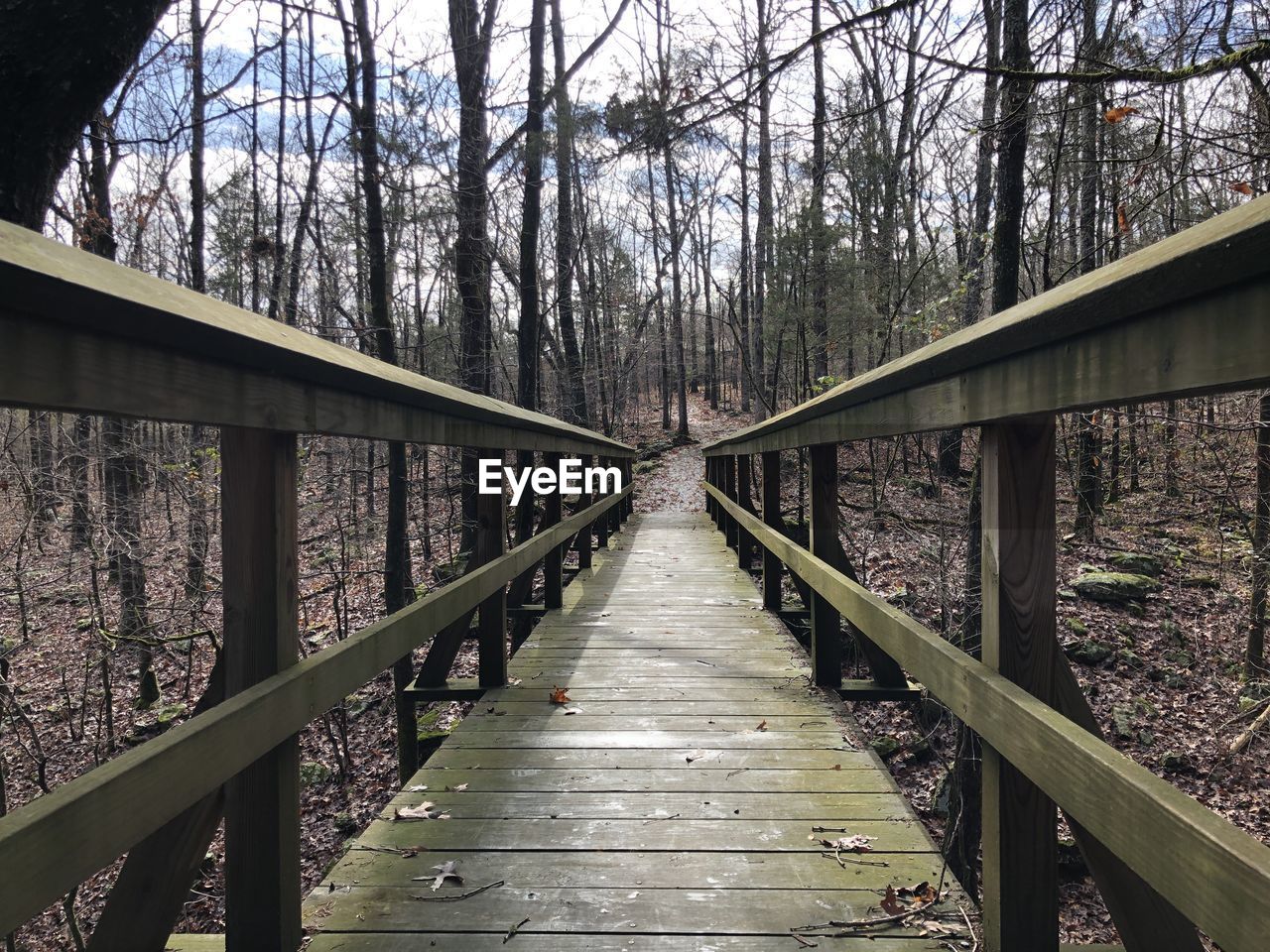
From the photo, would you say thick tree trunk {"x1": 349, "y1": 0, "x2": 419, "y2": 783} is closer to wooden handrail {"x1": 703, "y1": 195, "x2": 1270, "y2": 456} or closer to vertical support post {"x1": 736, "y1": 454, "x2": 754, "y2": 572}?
vertical support post {"x1": 736, "y1": 454, "x2": 754, "y2": 572}

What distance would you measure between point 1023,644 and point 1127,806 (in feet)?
1.51

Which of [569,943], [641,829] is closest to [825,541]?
[641,829]

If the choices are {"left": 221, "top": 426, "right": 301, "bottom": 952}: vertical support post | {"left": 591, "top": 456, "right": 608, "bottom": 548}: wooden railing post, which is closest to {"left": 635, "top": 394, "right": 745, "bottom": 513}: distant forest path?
{"left": 591, "top": 456, "right": 608, "bottom": 548}: wooden railing post

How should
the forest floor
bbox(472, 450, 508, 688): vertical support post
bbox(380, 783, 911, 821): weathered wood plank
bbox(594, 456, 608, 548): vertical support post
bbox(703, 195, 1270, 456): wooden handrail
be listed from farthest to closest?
bbox(594, 456, 608, 548): vertical support post, the forest floor, bbox(472, 450, 508, 688): vertical support post, bbox(380, 783, 911, 821): weathered wood plank, bbox(703, 195, 1270, 456): wooden handrail

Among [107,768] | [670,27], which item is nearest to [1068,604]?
[670,27]

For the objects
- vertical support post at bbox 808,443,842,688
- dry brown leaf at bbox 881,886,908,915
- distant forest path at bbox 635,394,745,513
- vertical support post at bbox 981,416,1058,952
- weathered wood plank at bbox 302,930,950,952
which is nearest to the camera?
vertical support post at bbox 981,416,1058,952

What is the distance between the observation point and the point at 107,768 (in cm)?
105

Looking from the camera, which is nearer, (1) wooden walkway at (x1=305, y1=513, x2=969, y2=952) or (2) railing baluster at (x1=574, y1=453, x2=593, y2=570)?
(1) wooden walkway at (x1=305, y1=513, x2=969, y2=952)

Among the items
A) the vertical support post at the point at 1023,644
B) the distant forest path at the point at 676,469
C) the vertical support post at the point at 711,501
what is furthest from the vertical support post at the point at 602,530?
the vertical support post at the point at 1023,644

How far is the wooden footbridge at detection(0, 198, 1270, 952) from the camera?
3.04 feet

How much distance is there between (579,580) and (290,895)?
5.09 metres

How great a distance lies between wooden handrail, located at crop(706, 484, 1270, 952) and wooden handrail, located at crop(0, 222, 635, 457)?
1549 mm

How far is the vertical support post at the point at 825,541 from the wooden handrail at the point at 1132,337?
1.54 m

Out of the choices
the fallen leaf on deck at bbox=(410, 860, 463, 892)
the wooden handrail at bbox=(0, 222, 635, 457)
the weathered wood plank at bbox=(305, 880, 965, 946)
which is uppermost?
the wooden handrail at bbox=(0, 222, 635, 457)
